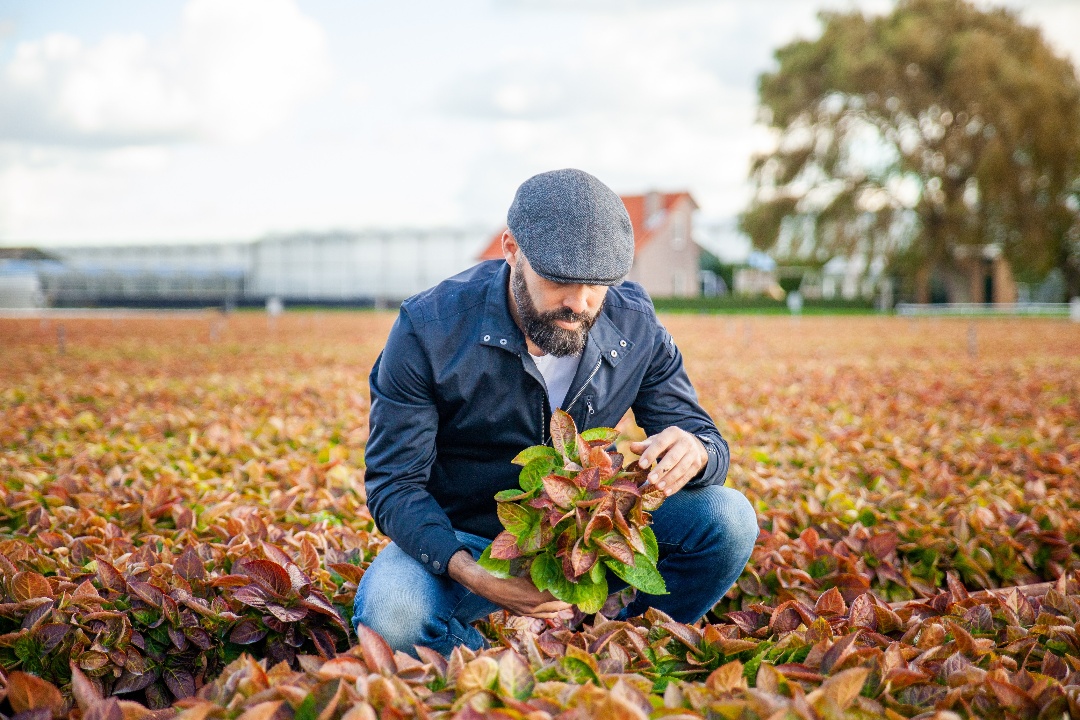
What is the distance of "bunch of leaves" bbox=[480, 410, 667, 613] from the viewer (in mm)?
2098

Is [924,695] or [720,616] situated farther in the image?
[720,616]

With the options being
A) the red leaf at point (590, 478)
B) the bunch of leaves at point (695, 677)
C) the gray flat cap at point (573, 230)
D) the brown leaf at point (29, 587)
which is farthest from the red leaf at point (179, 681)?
the gray flat cap at point (573, 230)

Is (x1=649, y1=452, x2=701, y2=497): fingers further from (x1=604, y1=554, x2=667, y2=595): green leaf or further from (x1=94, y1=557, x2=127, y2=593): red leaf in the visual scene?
(x1=94, y1=557, x2=127, y2=593): red leaf

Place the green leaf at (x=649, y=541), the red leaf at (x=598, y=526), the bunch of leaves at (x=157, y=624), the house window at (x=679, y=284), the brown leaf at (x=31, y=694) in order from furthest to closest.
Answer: the house window at (x=679, y=284)
the bunch of leaves at (x=157, y=624)
the green leaf at (x=649, y=541)
the red leaf at (x=598, y=526)
the brown leaf at (x=31, y=694)

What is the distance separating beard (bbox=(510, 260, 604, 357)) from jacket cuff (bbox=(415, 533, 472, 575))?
59cm

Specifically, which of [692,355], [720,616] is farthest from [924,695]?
[692,355]

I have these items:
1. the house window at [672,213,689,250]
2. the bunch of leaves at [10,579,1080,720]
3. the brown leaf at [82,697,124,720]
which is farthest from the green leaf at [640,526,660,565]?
the house window at [672,213,689,250]

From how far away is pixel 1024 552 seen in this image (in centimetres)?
328

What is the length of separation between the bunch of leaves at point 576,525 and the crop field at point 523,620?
18cm

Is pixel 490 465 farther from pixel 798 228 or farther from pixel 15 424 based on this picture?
pixel 798 228

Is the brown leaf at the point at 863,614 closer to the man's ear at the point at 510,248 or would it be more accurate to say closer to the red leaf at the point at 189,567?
the man's ear at the point at 510,248

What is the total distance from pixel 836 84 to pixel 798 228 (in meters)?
5.17

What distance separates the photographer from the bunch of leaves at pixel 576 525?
2098 millimetres

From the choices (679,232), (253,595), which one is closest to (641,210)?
(679,232)
